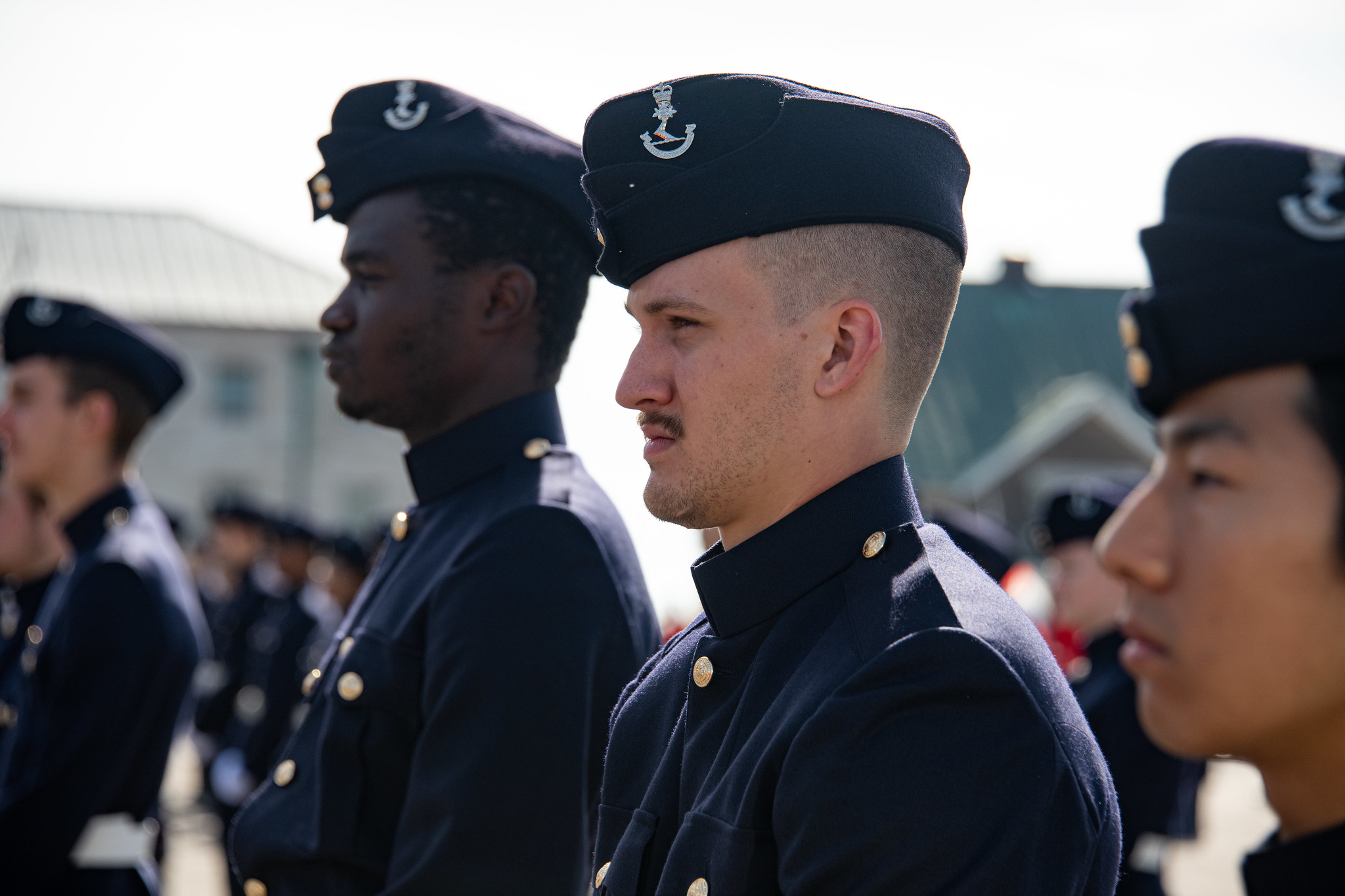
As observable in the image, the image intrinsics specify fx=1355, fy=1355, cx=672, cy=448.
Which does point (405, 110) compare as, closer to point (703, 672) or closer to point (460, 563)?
point (460, 563)

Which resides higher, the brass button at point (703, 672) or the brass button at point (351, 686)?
the brass button at point (703, 672)

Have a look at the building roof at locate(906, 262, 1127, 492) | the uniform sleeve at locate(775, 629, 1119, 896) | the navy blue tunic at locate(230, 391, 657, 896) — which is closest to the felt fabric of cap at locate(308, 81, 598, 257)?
the navy blue tunic at locate(230, 391, 657, 896)

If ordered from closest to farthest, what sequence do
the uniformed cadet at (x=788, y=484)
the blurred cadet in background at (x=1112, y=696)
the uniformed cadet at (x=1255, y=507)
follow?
the uniformed cadet at (x=1255, y=507) < the uniformed cadet at (x=788, y=484) < the blurred cadet in background at (x=1112, y=696)

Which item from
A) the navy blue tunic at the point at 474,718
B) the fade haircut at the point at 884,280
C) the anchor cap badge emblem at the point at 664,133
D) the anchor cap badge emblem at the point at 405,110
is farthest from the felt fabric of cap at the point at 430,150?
the fade haircut at the point at 884,280

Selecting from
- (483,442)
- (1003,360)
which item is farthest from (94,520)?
(1003,360)

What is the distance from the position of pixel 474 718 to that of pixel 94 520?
2.64m

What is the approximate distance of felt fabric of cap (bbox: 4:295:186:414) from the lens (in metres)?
4.89

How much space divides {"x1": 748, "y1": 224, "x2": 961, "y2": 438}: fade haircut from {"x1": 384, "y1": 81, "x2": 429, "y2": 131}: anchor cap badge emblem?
1482 mm

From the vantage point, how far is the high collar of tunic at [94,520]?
4641 mm

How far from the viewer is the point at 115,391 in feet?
16.1

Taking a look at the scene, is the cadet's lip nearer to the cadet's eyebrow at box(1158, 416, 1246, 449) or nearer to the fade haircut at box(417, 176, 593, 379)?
the cadet's eyebrow at box(1158, 416, 1246, 449)

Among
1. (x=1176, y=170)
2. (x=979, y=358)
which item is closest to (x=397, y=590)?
(x=1176, y=170)

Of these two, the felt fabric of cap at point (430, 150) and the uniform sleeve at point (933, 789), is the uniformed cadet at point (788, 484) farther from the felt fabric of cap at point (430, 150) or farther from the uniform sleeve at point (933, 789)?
the felt fabric of cap at point (430, 150)

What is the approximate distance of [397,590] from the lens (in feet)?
9.77
